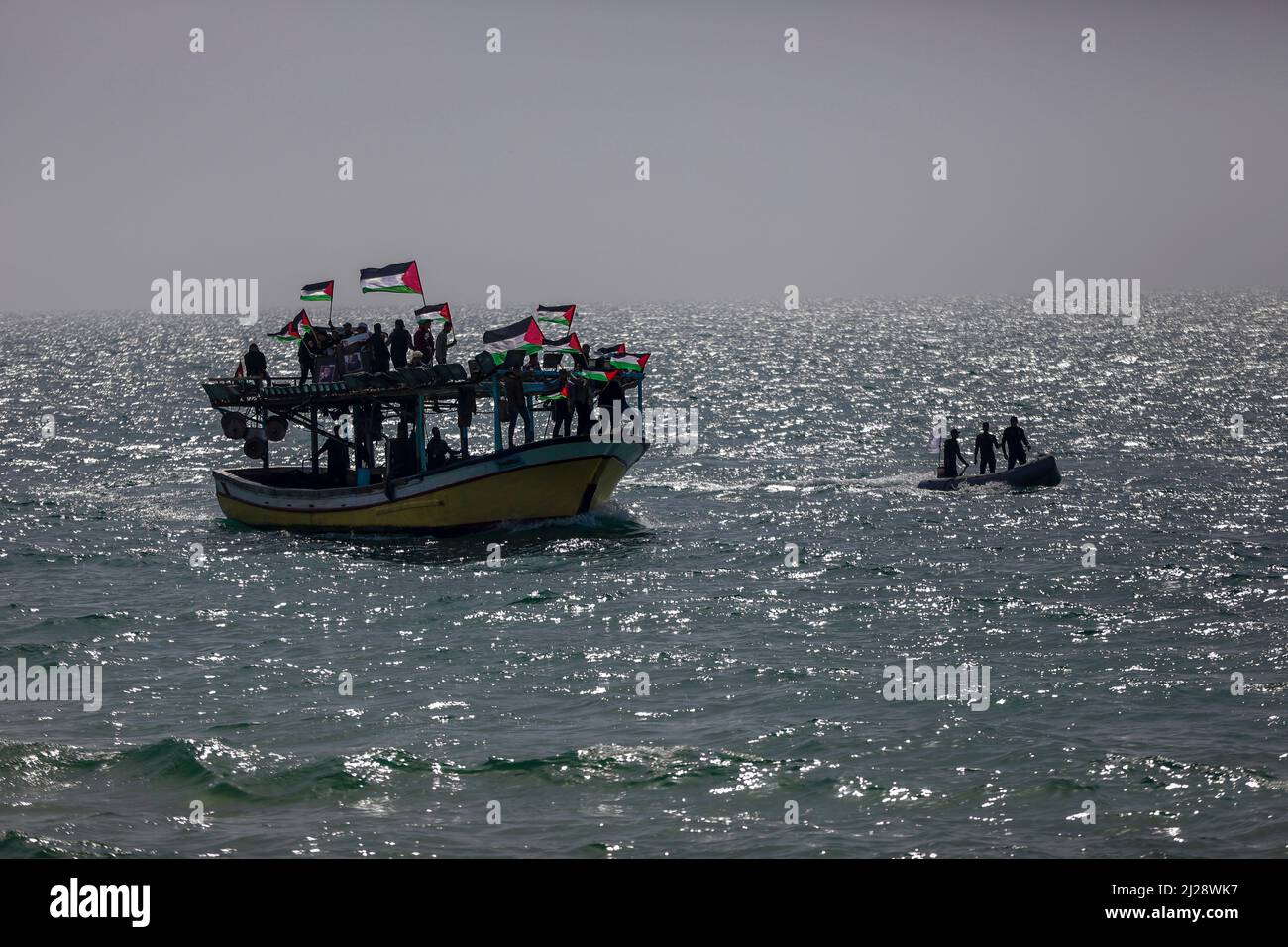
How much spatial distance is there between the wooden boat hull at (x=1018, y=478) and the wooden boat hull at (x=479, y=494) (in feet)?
39.4

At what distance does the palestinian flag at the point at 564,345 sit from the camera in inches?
1377

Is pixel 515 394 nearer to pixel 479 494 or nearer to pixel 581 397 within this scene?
pixel 581 397

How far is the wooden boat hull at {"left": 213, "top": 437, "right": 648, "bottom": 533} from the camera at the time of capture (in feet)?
123

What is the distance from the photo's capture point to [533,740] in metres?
19.4

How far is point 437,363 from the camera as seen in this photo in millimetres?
37938

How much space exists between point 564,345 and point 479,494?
16.4ft

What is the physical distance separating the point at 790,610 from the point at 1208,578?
9520 mm

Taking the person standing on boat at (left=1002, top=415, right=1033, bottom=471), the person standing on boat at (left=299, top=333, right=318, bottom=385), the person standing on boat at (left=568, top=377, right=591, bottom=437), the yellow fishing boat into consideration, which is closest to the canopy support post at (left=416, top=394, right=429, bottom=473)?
the yellow fishing boat

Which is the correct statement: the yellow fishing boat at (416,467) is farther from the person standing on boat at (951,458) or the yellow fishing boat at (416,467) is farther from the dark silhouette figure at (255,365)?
the person standing on boat at (951,458)

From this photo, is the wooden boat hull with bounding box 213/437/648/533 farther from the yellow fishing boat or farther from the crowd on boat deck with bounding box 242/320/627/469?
the crowd on boat deck with bounding box 242/320/627/469

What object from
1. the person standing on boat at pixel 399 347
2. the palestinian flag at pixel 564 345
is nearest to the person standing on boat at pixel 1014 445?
the palestinian flag at pixel 564 345

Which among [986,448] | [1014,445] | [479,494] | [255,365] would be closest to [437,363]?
[479,494]
